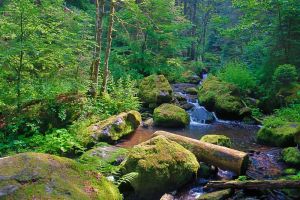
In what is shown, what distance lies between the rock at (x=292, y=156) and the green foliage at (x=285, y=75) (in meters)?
7.07

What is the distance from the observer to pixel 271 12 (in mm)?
19859

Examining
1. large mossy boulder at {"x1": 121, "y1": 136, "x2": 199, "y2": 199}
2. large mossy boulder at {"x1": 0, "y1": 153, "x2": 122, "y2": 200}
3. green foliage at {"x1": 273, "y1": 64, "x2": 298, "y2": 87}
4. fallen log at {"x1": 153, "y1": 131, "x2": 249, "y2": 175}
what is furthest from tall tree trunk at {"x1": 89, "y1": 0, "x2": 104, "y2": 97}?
green foliage at {"x1": 273, "y1": 64, "x2": 298, "y2": 87}

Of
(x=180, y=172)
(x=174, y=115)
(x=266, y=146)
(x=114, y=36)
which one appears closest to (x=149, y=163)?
(x=180, y=172)

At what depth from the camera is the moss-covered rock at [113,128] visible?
423 inches

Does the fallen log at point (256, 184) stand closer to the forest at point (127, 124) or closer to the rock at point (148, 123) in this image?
the forest at point (127, 124)

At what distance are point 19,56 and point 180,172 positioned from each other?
5733 mm

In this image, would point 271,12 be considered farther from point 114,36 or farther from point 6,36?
point 6,36

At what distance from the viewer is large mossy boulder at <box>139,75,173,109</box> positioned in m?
17.0

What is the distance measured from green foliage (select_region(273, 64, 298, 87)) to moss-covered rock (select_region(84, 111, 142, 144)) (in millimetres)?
8004

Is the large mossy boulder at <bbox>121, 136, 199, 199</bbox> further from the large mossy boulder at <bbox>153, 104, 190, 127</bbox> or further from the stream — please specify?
the large mossy boulder at <bbox>153, 104, 190, 127</bbox>

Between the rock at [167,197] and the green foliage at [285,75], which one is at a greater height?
the green foliage at [285,75]

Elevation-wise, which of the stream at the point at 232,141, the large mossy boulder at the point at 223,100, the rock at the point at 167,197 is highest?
the large mossy boulder at the point at 223,100

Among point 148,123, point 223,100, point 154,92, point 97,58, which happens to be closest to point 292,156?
point 148,123

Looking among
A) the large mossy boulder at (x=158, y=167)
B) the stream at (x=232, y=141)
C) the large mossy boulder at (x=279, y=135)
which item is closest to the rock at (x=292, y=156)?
the stream at (x=232, y=141)
